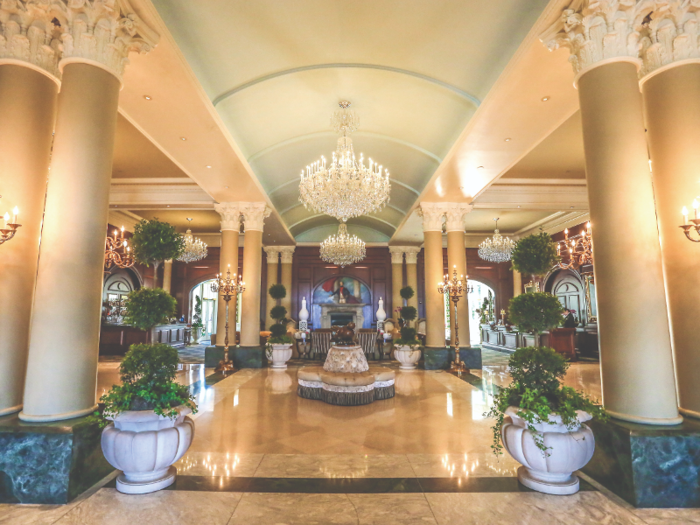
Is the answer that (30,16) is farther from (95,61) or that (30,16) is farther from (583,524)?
(583,524)

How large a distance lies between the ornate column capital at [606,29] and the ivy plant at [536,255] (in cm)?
259

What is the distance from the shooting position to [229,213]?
10008mm

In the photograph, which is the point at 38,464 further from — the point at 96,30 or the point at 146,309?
the point at 96,30

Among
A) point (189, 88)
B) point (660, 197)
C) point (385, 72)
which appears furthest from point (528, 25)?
point (189, 88)

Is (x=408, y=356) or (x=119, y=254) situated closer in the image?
(x=119, y=254)

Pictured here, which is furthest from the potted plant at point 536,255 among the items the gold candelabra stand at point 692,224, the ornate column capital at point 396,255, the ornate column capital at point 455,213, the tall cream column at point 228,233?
the ornate column capital at point 396,255

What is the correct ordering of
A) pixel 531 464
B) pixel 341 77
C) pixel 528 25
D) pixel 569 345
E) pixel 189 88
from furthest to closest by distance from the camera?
pixel 569 345
pixel 341 77
pixel 189 88
pixel 528 25
pixel 531 464

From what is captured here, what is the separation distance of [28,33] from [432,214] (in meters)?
8.30

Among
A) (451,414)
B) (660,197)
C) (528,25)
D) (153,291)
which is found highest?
(528,25)

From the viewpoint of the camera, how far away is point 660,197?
131 inches

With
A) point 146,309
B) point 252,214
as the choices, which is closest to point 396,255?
point 252,214

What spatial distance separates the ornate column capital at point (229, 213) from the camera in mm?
9953

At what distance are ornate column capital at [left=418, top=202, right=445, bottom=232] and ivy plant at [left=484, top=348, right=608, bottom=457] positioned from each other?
6.97 m

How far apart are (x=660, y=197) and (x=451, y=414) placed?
3.57 m
